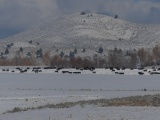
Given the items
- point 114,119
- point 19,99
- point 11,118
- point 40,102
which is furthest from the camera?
point 19,99

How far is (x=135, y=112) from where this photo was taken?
1272 inches

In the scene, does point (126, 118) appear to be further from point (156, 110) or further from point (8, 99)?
point (8, 99)

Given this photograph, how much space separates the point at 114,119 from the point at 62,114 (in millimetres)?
4619

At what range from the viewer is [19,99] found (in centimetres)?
5394

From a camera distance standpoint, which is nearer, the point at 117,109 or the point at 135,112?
the point at 135,112

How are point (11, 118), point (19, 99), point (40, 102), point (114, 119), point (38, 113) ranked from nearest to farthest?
point (114, 119) < point (11, 118) < point (38, 113) < point (40, 102) < point (19, 99)

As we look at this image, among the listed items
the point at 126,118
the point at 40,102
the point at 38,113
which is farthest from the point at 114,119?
the point at 40,102

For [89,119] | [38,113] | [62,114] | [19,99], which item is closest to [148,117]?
[89,119]

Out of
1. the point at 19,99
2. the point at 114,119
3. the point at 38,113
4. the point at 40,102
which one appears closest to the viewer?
the point at 114,119

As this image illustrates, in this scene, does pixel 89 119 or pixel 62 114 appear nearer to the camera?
pixel 89 119

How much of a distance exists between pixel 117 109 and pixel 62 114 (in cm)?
463

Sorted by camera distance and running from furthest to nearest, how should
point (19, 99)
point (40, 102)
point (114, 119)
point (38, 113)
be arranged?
point (19, 99), point (40, 102), point (38, 113), point (114, 119)

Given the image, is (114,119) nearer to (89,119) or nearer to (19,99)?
(89,119)

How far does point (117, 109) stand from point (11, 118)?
806 cm
